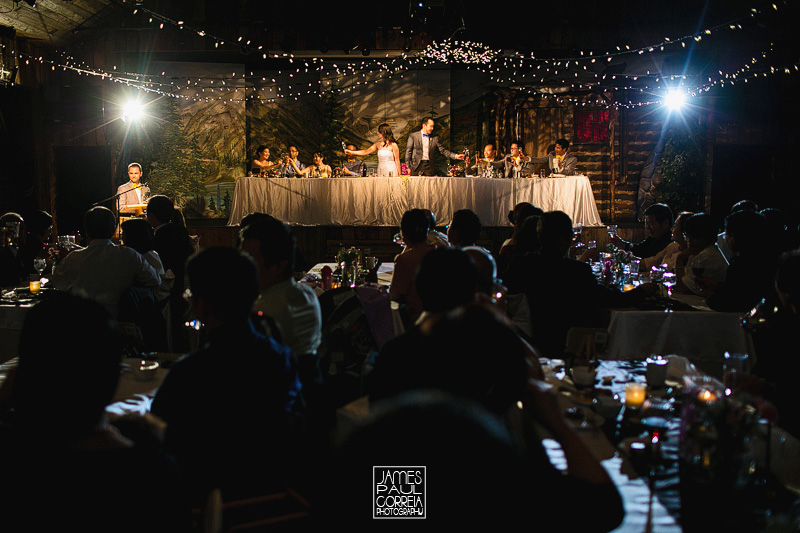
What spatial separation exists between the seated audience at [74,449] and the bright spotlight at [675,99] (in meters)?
12.7

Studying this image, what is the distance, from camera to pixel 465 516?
636 millimetres

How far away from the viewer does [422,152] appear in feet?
40.3

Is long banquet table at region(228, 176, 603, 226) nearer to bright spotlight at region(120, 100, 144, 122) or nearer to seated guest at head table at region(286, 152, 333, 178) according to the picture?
seated guest at head table at region(286, 152, 333, 178)

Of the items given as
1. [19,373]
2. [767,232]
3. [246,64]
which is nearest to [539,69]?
[246,64]

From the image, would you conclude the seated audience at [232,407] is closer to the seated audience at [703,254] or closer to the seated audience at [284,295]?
the seated audience at [284,295]

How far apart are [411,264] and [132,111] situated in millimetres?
10799

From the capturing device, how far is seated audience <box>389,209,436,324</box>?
11.5 feet

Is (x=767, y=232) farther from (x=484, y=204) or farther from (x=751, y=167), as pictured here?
(x=751, y=167)

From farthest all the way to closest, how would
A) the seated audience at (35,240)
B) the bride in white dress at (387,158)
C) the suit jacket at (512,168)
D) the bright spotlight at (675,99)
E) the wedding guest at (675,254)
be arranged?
1. the bright spotlight at (675,99)
2. the bride in white dress at (387,158)
3. the suit jacket at (512,168)
4. the seated audience at (35,240)
5. the wedding guest at (675,254)

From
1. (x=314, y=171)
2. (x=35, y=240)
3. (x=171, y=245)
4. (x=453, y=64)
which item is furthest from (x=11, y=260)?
(x=453, y=64)

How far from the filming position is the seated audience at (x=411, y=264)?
351 centimetres

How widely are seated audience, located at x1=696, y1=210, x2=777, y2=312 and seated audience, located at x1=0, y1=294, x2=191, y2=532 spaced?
130 inches

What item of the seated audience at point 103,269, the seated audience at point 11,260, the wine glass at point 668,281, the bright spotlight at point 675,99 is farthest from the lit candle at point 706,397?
the bright spotlight at point 675,99

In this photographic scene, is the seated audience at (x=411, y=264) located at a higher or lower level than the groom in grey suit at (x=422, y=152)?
lower
